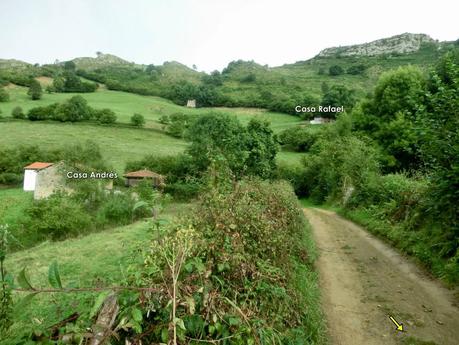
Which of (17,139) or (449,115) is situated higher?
(449,115)

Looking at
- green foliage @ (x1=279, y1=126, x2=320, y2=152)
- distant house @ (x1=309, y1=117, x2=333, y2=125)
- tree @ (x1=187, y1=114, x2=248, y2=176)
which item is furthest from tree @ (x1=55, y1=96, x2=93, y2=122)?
distant house @ (x1=309, y1=117, x2=333, y2=125)

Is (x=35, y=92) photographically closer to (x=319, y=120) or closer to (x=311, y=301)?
(x=319, y=120)

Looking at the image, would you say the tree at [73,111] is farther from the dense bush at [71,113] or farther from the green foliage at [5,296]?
the green foliage at [5,296]

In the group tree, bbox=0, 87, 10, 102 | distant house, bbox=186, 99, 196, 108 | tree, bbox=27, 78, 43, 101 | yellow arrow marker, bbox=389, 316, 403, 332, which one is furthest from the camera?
distant house, bbox=186, 99, 196, 108

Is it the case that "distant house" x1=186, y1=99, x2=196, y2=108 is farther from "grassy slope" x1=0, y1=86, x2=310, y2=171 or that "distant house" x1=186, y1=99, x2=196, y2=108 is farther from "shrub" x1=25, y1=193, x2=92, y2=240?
"shrub" x1=25, y1=193, x2=92, y2=240

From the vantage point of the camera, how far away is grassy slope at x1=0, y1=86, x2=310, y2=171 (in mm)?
52781

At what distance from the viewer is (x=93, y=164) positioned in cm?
4053

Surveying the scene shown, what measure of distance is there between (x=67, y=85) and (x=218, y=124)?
7270 cm

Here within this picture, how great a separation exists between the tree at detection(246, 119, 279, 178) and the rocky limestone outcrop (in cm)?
12942

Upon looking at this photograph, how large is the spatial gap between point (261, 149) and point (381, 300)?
3392 centimetres

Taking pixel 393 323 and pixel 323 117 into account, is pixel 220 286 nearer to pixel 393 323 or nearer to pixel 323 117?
pixel 393 323

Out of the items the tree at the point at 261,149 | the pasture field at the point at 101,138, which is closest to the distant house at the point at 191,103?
the pasture field at the point at 101,138

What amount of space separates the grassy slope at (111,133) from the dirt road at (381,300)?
34.3 m

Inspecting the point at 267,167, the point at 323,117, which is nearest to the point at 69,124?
the point at 267,167
